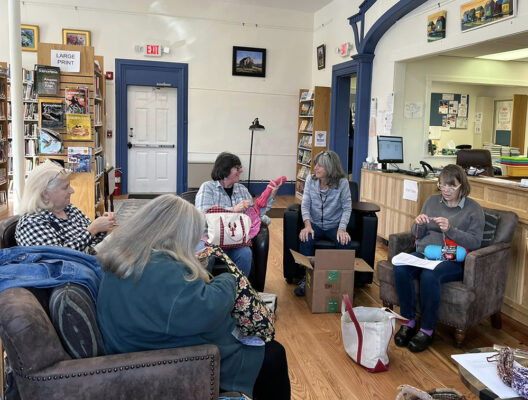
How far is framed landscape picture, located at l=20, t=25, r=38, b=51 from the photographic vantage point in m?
8.23

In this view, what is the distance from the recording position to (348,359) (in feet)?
9.71

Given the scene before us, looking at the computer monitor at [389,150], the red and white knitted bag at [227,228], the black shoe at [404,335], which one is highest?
the computer monitor at [389,150]

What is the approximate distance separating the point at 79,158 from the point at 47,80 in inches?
36.5

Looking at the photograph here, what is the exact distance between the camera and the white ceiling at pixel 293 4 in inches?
345

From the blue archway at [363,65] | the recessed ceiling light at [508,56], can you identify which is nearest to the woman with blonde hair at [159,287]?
the blue archway at [363,65]

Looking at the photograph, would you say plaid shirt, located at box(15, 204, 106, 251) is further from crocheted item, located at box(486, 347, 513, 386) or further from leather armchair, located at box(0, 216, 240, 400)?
crocheted item, located at box(486, 347, 513, 386)

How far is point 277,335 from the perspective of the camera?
130 inches

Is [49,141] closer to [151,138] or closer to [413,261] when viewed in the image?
[151,138]

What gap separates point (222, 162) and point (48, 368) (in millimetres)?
2345

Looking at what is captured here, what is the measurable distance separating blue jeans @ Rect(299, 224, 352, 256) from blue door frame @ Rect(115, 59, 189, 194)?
5601mm

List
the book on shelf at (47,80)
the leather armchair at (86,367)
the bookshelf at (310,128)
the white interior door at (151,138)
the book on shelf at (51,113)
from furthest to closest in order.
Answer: the white interior door at (151,138), the bookshelf at (310,128), the book on shelf at (51,113), the book on shelf at (47,80), the leather armchair at (86,367)

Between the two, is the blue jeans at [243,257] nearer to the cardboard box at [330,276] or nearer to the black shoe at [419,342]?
the cardboard box at [330,276]

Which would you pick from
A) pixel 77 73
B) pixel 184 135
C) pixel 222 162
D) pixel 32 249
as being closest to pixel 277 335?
pixel 222 162

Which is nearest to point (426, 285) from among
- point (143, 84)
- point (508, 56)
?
Result: point (508, 56)
